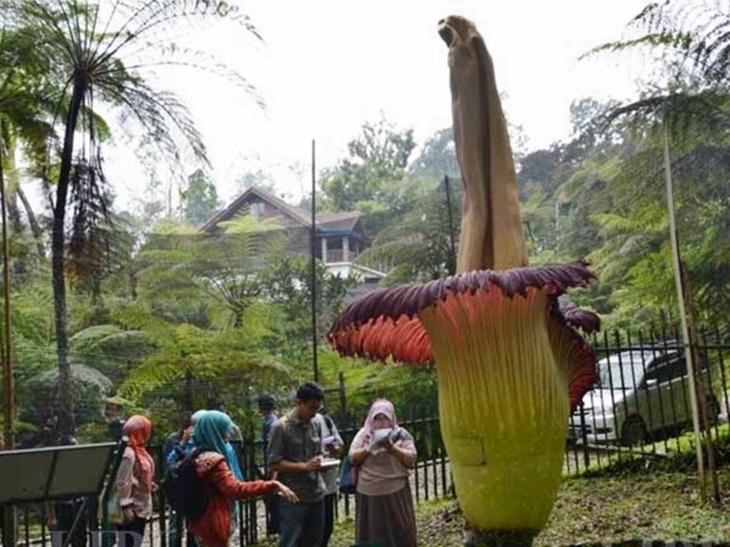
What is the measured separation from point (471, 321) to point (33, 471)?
2080mm

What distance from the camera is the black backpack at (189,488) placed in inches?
120

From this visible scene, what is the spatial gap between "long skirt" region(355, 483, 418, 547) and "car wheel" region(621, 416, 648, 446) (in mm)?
4088

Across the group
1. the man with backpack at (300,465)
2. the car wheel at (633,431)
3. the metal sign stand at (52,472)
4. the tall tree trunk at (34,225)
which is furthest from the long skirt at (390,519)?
the tall tree trunk at (34,225)

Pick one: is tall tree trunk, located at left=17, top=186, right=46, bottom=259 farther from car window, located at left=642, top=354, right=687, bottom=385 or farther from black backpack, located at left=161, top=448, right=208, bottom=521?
car window, located at left=642, top=354, right=687, bottom=385

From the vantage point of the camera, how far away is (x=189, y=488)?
10.1 ft

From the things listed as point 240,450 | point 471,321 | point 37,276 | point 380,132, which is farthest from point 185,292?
point 380,132

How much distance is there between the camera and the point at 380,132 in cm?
3438

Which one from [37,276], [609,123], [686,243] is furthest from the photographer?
[37,276]

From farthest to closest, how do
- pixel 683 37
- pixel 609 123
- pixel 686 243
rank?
1. pixel 686 243
2. pixel 609 123
3. pixel 683 37

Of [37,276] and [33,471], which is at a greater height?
[37,276]

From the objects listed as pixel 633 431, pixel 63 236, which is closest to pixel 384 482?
pixel 63 236

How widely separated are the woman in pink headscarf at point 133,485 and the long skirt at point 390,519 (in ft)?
4.11

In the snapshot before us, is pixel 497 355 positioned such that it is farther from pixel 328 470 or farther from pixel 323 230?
pixel 323 230

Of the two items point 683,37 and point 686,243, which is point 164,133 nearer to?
point 683,37
